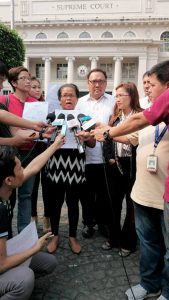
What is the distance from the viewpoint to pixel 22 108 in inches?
145

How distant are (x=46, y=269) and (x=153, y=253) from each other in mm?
967

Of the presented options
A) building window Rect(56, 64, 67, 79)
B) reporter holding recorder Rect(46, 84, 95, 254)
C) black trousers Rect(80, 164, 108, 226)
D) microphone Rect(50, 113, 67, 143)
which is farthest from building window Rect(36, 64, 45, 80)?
microphone Rect(50, 113, 67, 143)

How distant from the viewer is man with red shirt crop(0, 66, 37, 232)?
364 centimetres

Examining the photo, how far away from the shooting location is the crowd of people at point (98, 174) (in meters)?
2.38

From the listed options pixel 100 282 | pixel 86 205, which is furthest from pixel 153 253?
pixel 86 205

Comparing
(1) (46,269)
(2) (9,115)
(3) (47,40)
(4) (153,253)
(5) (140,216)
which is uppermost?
(3) (47,40)

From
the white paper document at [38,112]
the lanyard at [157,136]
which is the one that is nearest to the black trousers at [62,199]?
the white paper document at [38,112]

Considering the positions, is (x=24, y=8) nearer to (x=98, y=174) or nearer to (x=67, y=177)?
(x=98, y=174)

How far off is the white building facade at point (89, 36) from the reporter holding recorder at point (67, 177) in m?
38.4

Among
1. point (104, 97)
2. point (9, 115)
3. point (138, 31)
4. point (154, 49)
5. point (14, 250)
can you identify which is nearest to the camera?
point (14, 250)

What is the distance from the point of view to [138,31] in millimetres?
43812

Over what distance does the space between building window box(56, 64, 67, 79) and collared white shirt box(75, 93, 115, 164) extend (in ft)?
138

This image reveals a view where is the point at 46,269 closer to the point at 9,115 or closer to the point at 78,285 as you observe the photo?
the point at 78,285

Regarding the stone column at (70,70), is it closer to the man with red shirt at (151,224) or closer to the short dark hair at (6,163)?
the man with red shirt at (151,224)
